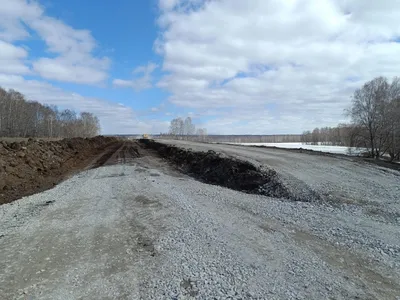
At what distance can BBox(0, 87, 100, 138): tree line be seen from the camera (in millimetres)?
80062

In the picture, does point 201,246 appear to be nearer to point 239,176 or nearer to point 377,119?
point 239,176

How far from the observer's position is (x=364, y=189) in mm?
10023

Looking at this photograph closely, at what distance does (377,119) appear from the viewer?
4781 centimetres

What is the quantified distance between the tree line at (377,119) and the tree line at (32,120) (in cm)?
7884

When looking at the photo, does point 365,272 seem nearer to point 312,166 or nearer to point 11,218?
point 11,218

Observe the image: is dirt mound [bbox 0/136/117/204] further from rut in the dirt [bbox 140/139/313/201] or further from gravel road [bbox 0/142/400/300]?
rut in the dirt [bbox 140/139/313/201]

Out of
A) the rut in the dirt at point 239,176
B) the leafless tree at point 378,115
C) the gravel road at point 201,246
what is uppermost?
the leafless tree at point 378,115

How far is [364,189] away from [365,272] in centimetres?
652

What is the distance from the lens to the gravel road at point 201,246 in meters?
3.88

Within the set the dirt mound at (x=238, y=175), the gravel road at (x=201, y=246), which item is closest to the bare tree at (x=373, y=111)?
the dirt mound at (x=238, y=175)

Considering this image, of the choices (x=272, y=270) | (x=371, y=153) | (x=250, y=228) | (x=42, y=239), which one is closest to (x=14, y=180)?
(x=42, y=239)

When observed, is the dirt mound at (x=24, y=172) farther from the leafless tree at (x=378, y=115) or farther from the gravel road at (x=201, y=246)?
the leafless tree at (x=378, y=115)

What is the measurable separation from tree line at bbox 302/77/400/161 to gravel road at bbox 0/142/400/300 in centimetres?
4278

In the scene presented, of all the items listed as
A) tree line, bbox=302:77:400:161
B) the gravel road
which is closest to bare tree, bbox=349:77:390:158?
tree line, bbox=302:77:400:161
